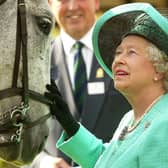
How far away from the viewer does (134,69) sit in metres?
2.42

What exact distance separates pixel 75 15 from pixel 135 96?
60.8 inches

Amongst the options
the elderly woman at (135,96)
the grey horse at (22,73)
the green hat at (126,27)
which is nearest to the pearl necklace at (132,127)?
the elderly woman at (135,96)

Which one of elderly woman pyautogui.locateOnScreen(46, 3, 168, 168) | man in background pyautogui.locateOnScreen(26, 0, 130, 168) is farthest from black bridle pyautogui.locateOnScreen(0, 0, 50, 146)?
man in background pyautogui.locateOnScreen(26, 0, 130, 168)

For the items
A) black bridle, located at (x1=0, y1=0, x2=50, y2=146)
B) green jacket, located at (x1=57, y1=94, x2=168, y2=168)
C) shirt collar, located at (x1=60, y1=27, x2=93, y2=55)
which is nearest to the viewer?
green jacket, located at (x1=57, y1=94, x2=168, y2=168)

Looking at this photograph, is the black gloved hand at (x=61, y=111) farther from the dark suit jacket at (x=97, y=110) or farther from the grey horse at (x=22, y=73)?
the dark suit jacket at (x=97, y=110)

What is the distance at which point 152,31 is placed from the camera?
244cm

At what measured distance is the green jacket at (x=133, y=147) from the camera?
87.7 inches

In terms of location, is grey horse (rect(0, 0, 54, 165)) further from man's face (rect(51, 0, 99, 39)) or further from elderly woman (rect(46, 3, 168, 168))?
man's face (rect(51, 0, 99, 39))

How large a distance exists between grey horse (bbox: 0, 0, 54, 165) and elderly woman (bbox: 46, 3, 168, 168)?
3.1 inches

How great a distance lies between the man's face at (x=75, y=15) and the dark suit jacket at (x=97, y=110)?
339mm

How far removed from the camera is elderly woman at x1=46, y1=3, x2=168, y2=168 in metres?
2.27

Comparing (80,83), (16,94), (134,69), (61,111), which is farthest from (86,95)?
(134,69)

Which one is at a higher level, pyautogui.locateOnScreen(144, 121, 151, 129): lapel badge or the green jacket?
pyautogui.locateOnScreen(144, 121, 151, 129): lapel badge

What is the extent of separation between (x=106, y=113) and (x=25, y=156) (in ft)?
3.14
